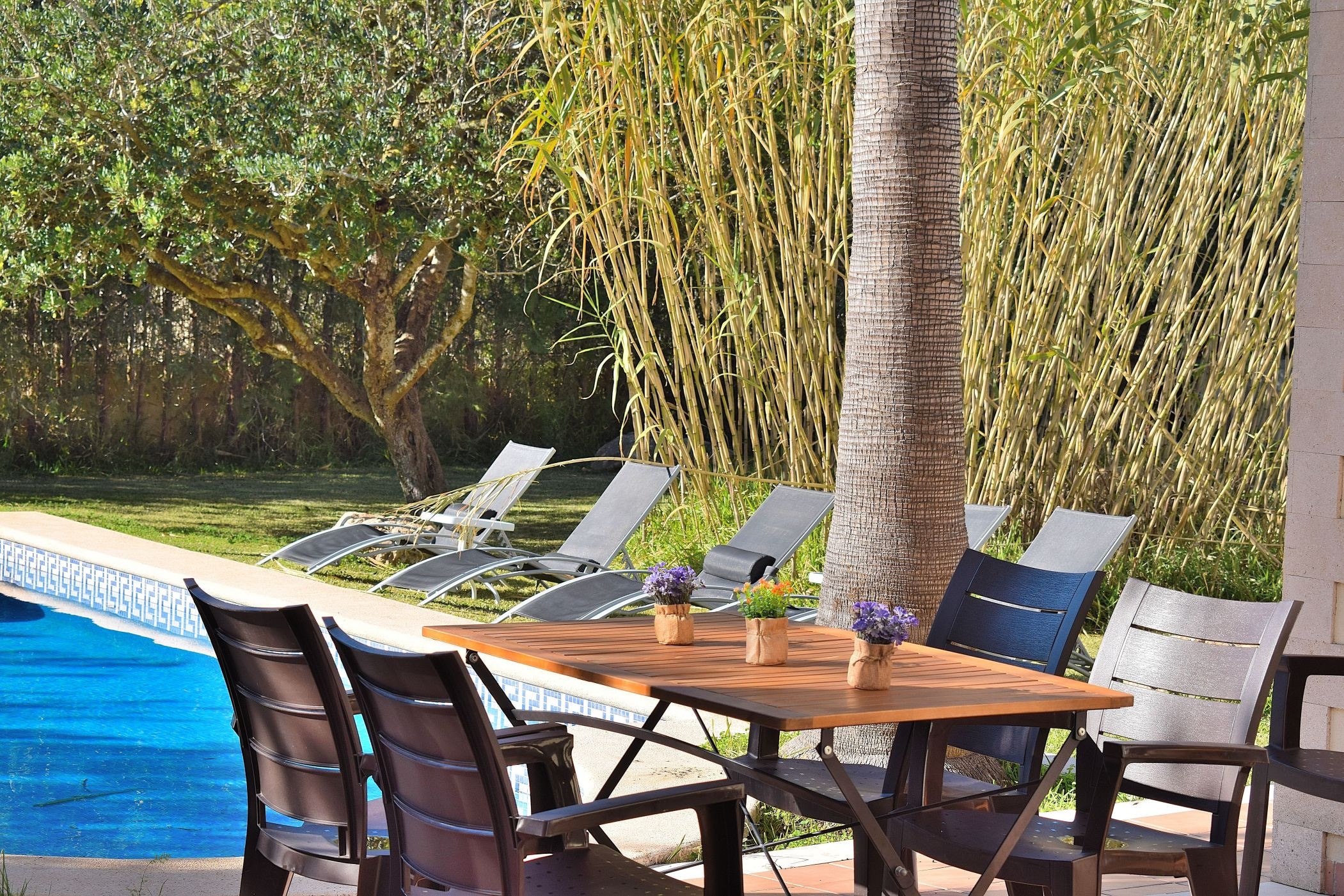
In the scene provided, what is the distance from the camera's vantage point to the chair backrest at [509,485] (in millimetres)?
7785

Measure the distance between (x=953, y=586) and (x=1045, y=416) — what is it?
4323 mm

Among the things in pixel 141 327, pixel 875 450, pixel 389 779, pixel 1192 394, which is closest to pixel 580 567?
pixel 1192 394

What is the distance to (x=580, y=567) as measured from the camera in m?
7.23

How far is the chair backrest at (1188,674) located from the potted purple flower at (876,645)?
0.48 m

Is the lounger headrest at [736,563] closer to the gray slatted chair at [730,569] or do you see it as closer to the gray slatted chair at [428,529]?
the gray slatted chair at [730,569]

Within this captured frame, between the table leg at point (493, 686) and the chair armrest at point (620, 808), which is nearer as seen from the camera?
the chair armrest at point (620, 808)

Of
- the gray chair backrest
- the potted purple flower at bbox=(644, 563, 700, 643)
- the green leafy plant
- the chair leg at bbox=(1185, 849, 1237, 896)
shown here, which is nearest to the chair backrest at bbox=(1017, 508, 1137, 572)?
the gray chair backrest

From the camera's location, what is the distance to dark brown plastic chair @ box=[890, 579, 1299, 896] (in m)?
2.46

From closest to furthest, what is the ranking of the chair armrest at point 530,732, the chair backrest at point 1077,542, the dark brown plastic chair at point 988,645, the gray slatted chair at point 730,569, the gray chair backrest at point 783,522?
the chair armrest at point 530,732 → the dark brown plastic chair at point 988,645 → the chair backrest at point 1077,542 → the gray slatted chair at point 730,569 → the gray chair backrest at point 783,522

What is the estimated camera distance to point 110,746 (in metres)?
5.71

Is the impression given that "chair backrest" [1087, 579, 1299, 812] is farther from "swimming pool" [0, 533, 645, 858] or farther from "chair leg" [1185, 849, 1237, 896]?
"swimming pool" [0, 533, 645, 858]

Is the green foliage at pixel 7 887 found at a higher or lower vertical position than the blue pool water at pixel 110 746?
higher

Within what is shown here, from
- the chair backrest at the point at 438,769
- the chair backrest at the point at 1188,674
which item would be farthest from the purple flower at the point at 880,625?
the chair backrest at the point at 438,769

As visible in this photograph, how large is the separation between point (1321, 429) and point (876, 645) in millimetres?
1398
